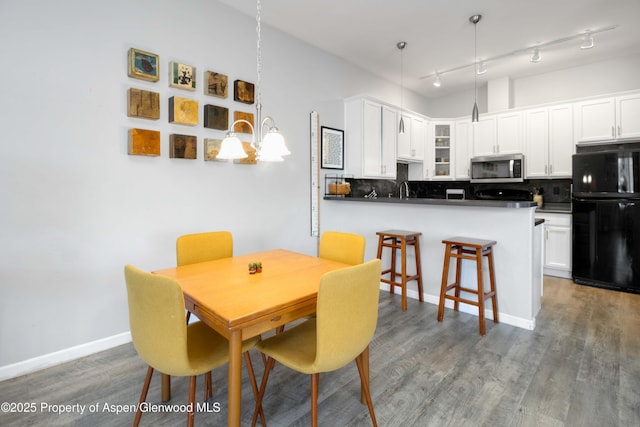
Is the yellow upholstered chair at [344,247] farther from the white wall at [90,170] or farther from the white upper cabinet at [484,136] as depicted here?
the white upper cabinet at [484,136]

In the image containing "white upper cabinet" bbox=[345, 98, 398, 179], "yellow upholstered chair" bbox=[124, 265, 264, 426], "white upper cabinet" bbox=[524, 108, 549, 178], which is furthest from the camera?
"white upper cabinet" bbox=[524, 108, 549, 178]

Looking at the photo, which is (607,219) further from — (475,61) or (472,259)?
(475,61)

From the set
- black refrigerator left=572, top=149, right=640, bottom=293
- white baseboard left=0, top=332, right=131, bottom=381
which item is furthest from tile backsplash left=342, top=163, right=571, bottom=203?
white baseboard left=0, top=332, right=131, bottom=381

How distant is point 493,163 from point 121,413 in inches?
205

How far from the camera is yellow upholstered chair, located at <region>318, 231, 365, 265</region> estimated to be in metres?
2.22

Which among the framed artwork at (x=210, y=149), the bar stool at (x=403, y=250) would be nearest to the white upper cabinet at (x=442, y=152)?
the bar stool at (x=403, y=250)

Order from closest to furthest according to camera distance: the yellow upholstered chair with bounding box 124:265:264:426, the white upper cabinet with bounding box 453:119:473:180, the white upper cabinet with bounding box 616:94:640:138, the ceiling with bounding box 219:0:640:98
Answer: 1. the yellow upholstered chair with bounding box 124:265:264:426
2. the ceiling with bounding box 219:0:640:98
3. the white upper cabinet with bounding box 616:94:640:138
4. the white upper cabinet with bounding box 453:119:473:180

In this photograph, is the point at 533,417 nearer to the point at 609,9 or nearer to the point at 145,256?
the point at 145,256

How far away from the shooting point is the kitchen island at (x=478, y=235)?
9.06ft

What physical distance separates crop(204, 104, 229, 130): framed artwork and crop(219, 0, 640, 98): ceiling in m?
0.97

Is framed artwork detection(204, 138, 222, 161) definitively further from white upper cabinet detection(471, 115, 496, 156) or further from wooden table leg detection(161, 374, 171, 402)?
white upper cabinet detection(471, 115, 496, 156)

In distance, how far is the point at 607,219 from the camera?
12.1 ft

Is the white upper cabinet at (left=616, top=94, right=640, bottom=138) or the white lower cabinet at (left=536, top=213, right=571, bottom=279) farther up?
the white upper cabinet at (left=616, top=94, right=640, bottom=138)

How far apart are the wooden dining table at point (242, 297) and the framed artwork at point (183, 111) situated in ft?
4.20
